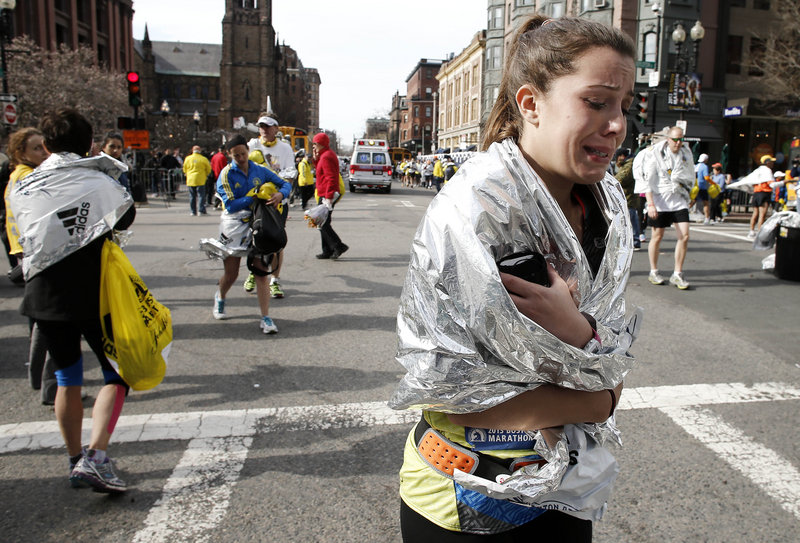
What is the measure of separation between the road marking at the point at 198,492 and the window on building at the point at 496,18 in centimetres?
6315

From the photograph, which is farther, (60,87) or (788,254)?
(60,87)

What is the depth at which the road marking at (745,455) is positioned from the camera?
10.2ft

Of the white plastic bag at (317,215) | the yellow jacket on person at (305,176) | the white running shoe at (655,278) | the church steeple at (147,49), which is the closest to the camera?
the white running shoe at (655,278)

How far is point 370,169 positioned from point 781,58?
20.1 metres

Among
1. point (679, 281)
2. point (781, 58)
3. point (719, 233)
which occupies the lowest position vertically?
point (679, 281)

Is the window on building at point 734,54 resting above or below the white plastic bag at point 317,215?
above

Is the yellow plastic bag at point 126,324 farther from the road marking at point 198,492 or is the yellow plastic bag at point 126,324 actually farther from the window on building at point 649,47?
the window on building at point 649,47

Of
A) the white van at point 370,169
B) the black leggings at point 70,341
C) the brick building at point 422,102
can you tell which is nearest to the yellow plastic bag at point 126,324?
the black leggings at point 70,341

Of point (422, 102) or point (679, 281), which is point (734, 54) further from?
point (422, 102)

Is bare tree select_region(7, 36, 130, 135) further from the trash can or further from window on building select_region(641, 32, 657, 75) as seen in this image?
window on building select_region(641, 32, 657, 75)

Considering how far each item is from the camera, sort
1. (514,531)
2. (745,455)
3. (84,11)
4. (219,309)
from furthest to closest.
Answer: (84,11)
(219,309)
(745,455)
(514,531)

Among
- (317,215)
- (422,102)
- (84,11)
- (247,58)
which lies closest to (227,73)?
(247,58)

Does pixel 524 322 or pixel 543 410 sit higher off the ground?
pixel 524 322

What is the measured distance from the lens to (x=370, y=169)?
31297 millimetres
